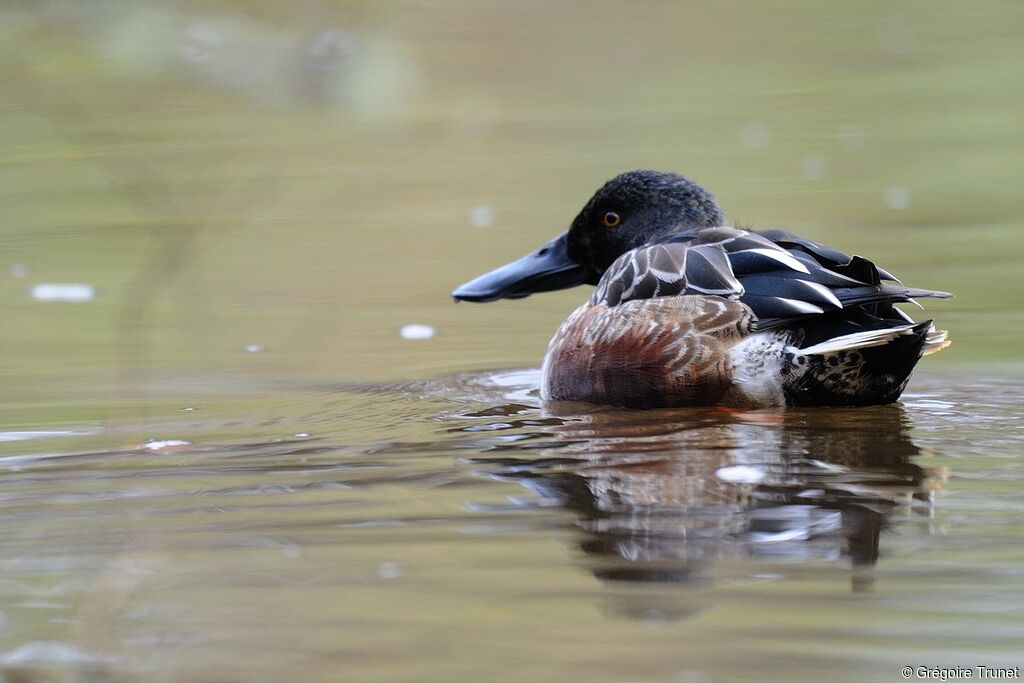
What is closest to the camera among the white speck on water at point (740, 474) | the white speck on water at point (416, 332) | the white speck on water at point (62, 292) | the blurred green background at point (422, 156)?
the white speck on water at point (740, 474)

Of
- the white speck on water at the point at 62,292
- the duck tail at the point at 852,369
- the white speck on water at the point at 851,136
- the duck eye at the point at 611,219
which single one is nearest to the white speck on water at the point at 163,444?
the duck tail at the point at 852,369

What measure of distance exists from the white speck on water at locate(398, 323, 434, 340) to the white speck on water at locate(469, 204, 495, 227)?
7.64 ft

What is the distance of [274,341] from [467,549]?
→ 14.4ft

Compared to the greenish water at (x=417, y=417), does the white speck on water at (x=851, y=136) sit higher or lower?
higher

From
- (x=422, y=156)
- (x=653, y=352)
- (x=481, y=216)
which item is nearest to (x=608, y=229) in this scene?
(x=653, y=352)

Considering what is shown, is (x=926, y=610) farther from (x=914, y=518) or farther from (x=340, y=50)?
(x=340, y=50)

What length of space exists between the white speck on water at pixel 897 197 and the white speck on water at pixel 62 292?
18.8 feet

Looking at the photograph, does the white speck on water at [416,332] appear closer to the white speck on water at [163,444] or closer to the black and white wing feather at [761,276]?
the black and white wing feather at [761,276]

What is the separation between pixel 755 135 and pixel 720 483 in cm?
835

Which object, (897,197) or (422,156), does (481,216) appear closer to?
(422,156)

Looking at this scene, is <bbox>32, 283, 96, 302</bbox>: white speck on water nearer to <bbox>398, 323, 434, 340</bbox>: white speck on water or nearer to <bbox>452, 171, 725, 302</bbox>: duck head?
<bbox>398, 323, 434, 340</bbox>: white speck on water

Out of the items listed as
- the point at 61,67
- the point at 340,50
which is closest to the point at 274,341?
the point at 61,67

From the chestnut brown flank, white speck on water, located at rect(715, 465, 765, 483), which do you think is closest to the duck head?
the chestnut brown flank

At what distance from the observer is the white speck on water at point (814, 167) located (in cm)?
1147
